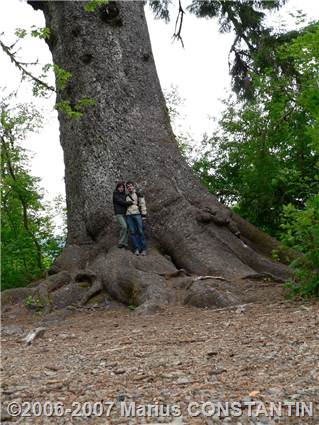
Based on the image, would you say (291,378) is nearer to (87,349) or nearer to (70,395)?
(70,395)

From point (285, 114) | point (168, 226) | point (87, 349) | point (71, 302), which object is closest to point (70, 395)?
point (87, 349)

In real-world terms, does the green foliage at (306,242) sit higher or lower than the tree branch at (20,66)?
lower

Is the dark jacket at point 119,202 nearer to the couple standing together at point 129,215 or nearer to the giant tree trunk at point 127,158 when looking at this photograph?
the couple standing together at point 129,215

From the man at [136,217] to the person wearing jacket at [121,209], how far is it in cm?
6

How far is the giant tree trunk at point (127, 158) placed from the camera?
868cm

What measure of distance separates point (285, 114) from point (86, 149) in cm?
345

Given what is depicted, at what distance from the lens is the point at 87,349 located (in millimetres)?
5055

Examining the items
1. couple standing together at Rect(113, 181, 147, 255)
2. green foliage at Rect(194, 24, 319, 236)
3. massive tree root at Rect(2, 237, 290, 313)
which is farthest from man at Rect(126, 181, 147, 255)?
green foliage at Rect(194, 24, 319, 236)

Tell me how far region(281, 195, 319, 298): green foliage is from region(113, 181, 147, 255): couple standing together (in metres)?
2.76

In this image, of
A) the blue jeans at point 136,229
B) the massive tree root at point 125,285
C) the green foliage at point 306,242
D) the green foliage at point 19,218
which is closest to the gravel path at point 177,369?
the green foliage at point 306,242

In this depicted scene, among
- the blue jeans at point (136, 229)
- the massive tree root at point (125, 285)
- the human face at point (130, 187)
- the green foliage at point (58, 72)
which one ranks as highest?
the green foliage at point (58, 72)

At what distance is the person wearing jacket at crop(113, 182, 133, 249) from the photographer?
28.4ft

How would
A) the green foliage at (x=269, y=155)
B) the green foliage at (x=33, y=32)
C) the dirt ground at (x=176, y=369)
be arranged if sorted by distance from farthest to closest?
the green foliage at (x=269, y=155) → the green foliage at (x=33, y=32) → the dirt ground at (x=176, y=369)

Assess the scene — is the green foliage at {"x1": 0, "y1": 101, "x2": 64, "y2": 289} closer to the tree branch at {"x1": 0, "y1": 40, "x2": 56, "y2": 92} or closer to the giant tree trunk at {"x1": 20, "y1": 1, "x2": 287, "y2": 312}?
the giant tree trunk at {"x1": 20, "y1": 1, "x2": 287, "y2": 312}
